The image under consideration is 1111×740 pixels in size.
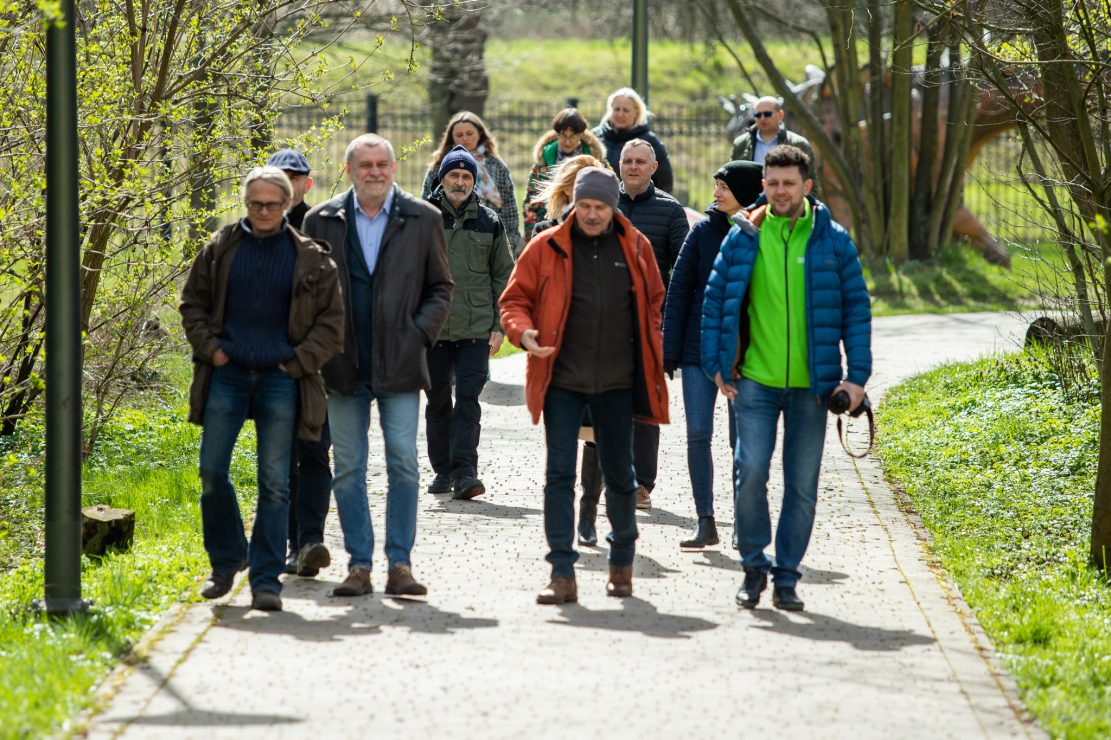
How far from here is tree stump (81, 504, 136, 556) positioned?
7762 millimetres

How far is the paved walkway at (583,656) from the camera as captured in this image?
5082 mm

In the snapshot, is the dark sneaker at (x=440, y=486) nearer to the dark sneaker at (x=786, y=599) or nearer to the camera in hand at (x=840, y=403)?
the dark sneaker at (x=786, y=599)

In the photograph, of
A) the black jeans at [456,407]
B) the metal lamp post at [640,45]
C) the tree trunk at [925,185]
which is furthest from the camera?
the tree trunk at [925,185]

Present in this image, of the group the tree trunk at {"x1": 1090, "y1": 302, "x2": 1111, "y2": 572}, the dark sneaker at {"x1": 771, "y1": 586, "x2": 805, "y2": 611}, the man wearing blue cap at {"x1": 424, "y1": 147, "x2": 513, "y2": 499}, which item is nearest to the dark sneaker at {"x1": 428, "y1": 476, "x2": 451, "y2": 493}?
the man wearing blue cap at {"x1": 424, "y1": 147, "x2": 513, "y2": 499}

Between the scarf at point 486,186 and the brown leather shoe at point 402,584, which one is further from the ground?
the scarf at point 486,186

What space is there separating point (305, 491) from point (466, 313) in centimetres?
203

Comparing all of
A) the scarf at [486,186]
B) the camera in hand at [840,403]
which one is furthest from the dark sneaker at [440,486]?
the camera in hand at [840,403]

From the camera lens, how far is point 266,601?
6414 mm

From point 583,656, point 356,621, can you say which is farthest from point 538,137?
point 583,656

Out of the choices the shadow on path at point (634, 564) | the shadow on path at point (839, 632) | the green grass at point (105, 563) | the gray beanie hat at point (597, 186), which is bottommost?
the shadow on path at point (839, 632)

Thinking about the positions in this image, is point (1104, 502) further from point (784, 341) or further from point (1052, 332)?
point (1052, 332)

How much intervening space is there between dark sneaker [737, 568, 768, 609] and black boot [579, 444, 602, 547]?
4.17 ft

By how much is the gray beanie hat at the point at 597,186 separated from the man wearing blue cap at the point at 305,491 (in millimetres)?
1288

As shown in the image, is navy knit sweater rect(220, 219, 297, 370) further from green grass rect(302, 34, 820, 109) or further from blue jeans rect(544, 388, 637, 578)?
green grass rect(302, 34, 820, 109)
